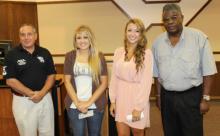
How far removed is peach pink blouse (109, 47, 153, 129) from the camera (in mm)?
2680

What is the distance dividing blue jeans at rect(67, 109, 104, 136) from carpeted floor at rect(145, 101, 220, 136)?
5.65 feet

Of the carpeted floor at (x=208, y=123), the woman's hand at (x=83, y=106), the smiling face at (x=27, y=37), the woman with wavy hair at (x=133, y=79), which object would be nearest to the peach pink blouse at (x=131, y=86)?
the woman with wavy hair at (x=133, y=79)

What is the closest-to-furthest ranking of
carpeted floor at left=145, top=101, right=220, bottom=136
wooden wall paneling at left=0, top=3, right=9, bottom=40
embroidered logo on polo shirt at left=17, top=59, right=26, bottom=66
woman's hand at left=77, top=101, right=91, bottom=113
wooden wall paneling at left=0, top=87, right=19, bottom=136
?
woman's hand at left=77, top=101, right=91, bottom=113
embroidered logo on polo shirt at left=17, top=59, right=26, bottom=66
wooden wall paneling at left=0, top=87, right=19, bottom=136
carpeted floor at left=145, top=101, right=220, bottom=136
wooden wall paneling at left=0, top=3, right=9, bottom=40

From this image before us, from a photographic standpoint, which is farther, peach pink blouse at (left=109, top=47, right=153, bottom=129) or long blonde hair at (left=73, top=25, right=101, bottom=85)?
long blonde hair at (left=73, top=25, right=101, bottom=85)

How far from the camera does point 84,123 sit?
2.93m

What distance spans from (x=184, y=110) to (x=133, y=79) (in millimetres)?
524

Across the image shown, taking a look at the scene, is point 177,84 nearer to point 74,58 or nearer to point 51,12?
point 74,58

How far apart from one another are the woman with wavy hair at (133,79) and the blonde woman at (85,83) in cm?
19

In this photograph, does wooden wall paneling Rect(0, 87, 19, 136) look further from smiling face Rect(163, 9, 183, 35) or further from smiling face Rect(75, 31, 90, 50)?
smiling face Rect(163, 9, 183, 35)

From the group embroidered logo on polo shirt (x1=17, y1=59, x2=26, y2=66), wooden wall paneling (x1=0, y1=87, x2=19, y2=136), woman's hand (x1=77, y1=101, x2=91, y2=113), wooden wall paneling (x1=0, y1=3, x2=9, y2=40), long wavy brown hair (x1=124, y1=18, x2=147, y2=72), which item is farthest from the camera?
wooden wall paneling (x1=0, y1=3, x2=9, y2=40)

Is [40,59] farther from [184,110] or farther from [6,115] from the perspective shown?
[184,110]

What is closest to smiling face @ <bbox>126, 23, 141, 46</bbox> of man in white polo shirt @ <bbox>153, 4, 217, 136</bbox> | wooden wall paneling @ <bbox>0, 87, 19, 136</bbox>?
man in white polo shirt @ <bbox>153, 4, 217, 136</bbox>

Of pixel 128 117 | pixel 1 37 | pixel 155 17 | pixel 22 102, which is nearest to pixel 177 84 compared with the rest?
pixel 128 117

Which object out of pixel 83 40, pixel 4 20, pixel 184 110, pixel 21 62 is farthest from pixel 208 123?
pixel 4 20
